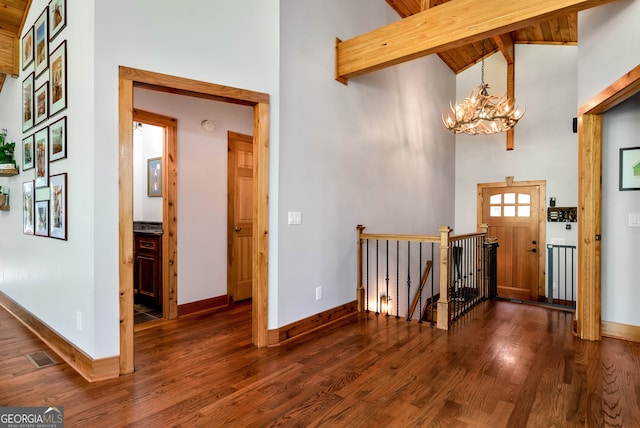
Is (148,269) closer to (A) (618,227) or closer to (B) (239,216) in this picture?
(B) (239,216)

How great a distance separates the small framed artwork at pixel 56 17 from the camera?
2.72 m

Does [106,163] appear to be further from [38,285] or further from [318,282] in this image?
[318,282]

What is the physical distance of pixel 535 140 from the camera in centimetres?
647

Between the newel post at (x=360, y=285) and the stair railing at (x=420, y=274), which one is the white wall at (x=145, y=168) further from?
the stair railing at (x=420, y=274)

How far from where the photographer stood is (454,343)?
312cm

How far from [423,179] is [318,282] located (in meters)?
3.31

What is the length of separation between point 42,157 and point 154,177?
1.65 m

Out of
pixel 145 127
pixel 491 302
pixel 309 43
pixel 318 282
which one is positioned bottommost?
pixel 491 302

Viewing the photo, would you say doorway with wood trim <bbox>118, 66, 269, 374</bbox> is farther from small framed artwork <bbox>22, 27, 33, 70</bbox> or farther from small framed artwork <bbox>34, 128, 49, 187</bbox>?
small framed artwork <bbox>22, 27, 33, 70</bbox>

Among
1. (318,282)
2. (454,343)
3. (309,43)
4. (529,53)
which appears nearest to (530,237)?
(529,53)

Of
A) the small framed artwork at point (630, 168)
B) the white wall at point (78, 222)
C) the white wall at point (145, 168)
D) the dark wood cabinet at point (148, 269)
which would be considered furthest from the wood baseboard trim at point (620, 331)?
the white wall at point (145, 168)

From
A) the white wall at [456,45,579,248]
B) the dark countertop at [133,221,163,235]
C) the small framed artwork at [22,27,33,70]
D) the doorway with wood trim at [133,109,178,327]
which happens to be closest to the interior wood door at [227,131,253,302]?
the doorway with wood trim at [133,109,178,327]

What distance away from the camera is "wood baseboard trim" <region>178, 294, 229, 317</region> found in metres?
3.86

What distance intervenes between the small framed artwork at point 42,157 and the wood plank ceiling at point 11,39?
1.25m
